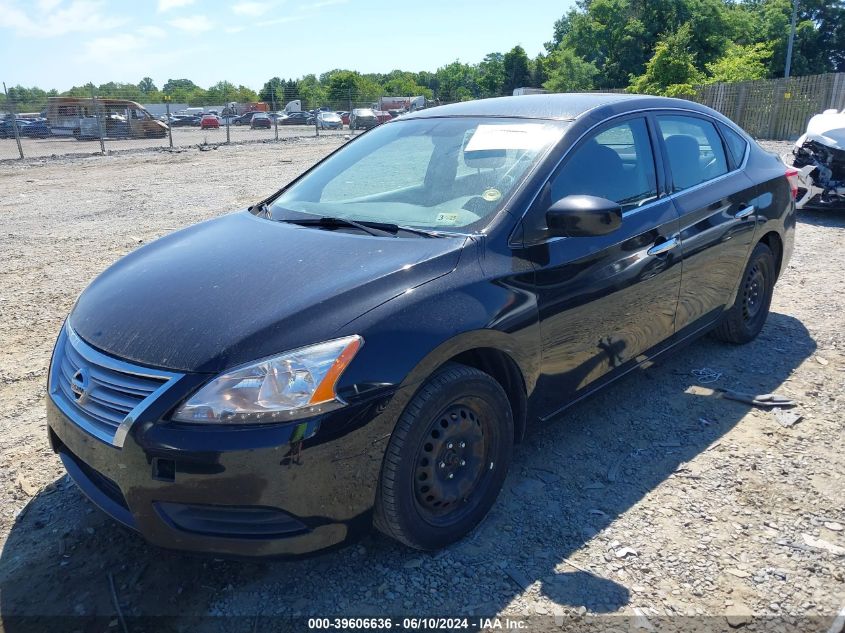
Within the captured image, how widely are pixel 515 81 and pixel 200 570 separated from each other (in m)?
75.3

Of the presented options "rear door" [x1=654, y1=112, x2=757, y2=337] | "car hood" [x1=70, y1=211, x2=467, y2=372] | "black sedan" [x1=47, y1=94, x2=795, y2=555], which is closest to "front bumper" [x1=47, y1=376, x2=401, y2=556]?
"black sedan" [x1=47, y1=94, x2=795, y2=555]

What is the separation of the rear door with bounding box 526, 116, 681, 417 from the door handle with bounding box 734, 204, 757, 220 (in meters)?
0.85

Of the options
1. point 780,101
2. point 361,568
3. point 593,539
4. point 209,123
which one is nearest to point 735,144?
point 593,539

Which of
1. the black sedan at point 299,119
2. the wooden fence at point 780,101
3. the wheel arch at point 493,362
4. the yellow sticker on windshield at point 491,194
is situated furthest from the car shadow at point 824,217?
the black sedan at point 299,119

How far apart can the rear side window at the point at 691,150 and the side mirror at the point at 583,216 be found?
3.82 feet

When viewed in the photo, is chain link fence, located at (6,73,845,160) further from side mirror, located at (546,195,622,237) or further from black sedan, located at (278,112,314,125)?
side mirror, located at (546,195,622,237)

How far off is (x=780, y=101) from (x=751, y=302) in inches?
877

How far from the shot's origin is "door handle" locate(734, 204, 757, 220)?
4.22m

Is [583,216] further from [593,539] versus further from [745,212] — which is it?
[745,212]

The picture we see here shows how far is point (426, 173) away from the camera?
3506mm

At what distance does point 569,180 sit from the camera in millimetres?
3158

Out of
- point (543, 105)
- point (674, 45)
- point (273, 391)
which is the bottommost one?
point (273, 391)

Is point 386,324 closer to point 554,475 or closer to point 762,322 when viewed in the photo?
point 554,475

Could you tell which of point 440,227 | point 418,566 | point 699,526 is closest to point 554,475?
point 699,526
